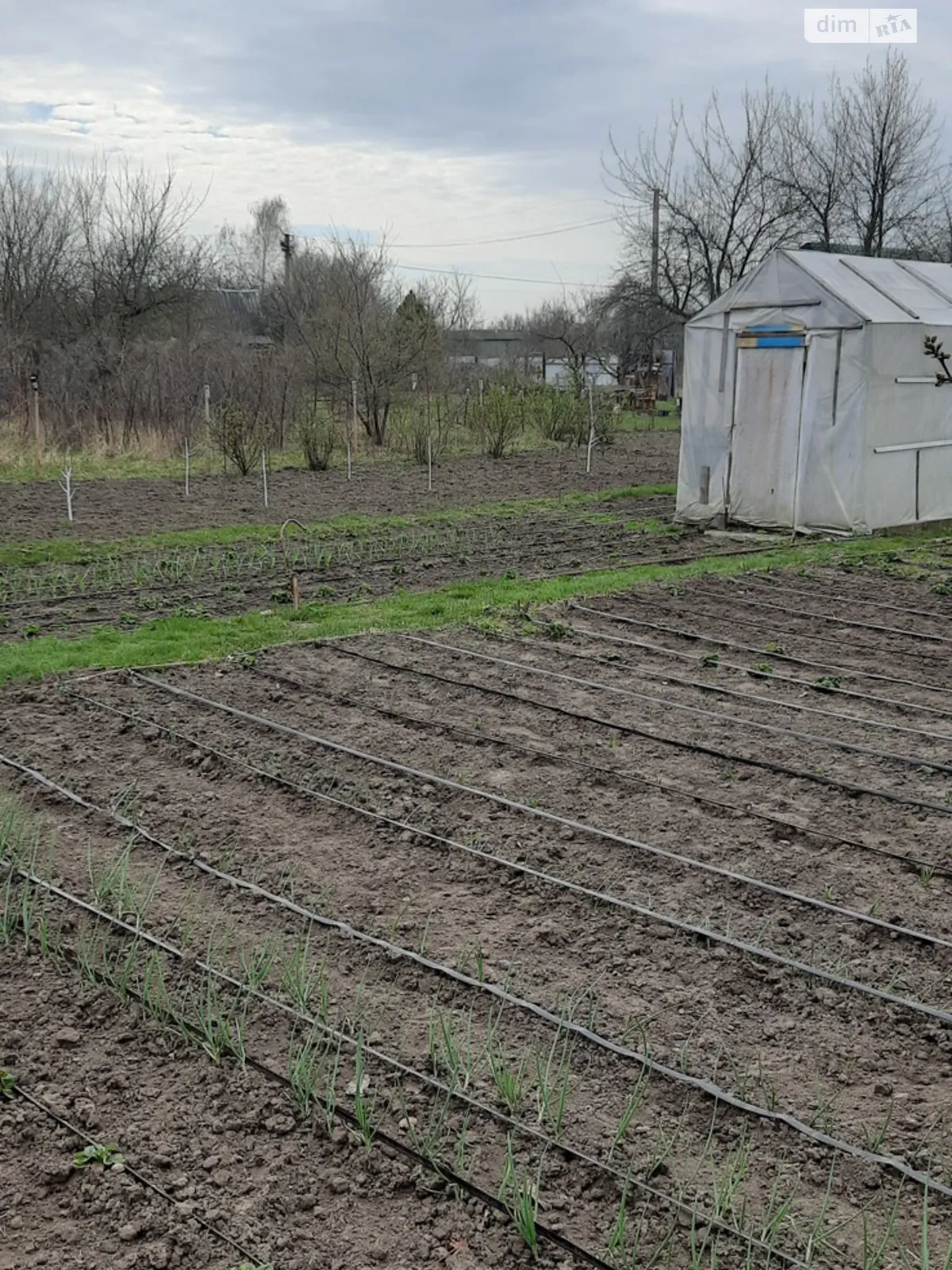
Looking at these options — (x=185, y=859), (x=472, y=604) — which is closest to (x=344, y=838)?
(x=185, y=859)

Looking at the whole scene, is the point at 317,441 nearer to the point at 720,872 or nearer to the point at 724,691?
the point at 724,691

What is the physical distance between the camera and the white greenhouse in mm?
11133

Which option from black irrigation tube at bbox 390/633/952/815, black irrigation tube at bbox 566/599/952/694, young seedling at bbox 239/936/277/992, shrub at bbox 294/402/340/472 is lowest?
young seedling at bbox 239/936/277/992

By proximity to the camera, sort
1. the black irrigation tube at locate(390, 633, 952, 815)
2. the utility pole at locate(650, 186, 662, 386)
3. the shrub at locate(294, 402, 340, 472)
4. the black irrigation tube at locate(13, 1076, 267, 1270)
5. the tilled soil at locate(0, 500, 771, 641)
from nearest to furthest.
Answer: the black irrigation tube at locate(13, 1076, 267, 1270) < the black irrigation tube at locate(390, 633, 952, 815) < the tilled soil at locate(0, 500, 771, 641) < the shrub at locate(294, 402, 340, 472) < the utility pole at locate(650, 186, 662, 386)

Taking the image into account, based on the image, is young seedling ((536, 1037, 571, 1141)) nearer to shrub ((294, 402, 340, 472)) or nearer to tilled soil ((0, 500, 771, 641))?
tilled soil ((0, 500, 771, 641))

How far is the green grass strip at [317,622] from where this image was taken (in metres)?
6.72

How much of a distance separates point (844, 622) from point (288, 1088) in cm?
584

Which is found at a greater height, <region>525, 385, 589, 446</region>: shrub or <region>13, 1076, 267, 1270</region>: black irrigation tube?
<region>525, 385, 589, 446</region>: shrub

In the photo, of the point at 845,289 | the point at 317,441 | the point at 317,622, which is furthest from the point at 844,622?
the point at 317,441

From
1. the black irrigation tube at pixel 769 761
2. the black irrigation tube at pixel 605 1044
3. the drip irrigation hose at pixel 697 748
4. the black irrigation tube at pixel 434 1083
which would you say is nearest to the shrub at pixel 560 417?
the drip irrigation hose at pixel 697 748

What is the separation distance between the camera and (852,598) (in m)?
8.72

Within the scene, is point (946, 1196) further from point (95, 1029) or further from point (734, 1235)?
point (95, 1029)

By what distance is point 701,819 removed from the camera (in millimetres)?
4547

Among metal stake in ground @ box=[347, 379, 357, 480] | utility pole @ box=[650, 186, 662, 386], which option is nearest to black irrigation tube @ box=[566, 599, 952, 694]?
metal stake in ground @ box=[347, 379, 357, 480]
